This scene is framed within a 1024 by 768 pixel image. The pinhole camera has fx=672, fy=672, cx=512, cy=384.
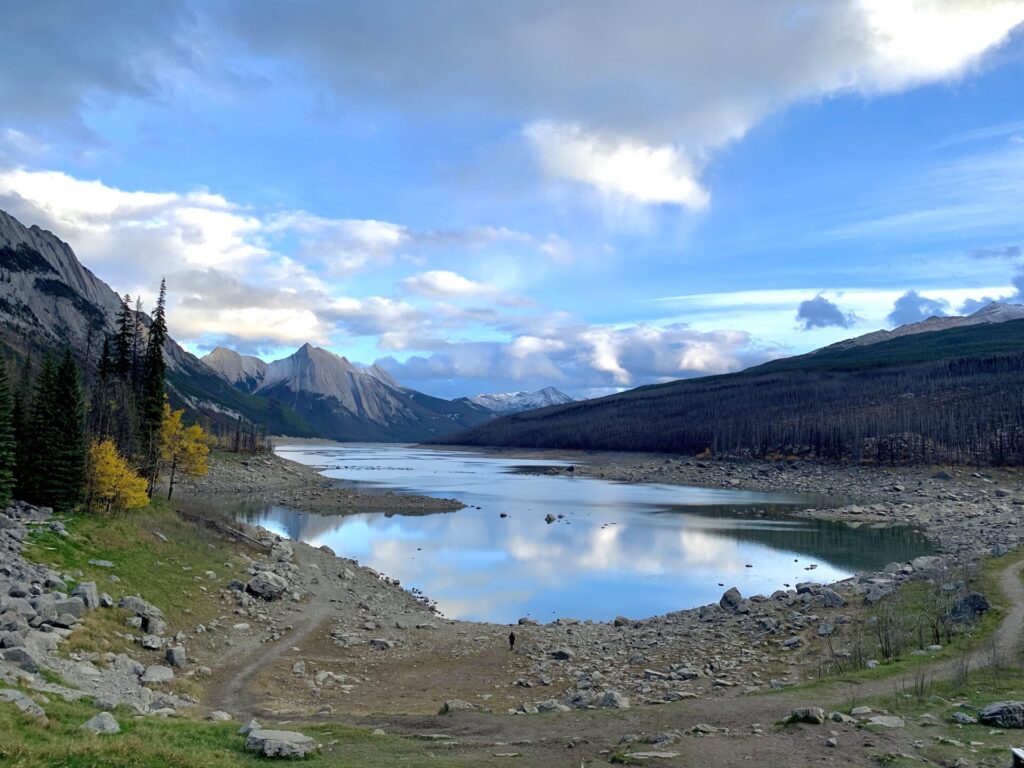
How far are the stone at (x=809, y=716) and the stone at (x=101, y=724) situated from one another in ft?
48.3

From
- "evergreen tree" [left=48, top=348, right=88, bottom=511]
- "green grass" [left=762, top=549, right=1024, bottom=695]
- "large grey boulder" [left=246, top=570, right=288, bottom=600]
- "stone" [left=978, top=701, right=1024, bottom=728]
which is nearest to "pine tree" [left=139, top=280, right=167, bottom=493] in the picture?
"evergreen tree" [left=48, top=348, right=88, bottom=511]

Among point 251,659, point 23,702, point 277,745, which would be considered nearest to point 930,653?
point 277,745

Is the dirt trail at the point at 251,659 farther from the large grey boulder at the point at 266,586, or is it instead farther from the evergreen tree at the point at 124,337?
the evergreen tree at the point at 124,337

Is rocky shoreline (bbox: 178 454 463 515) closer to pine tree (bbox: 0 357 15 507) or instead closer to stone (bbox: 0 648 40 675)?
pine tree (bbox: 0 357 15 507)

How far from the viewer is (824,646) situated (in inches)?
1071

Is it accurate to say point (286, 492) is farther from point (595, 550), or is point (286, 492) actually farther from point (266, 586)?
point (266, 586)

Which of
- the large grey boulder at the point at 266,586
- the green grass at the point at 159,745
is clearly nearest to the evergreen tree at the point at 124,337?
the large grey boulder at the point at 266,586

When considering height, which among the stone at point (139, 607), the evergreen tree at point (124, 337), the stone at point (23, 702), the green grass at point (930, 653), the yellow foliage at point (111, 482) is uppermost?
the evergreen tree at point (124, 337)

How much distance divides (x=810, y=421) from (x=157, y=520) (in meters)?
162

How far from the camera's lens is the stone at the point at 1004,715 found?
595 inches

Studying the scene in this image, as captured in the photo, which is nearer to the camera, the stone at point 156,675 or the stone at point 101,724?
the stone at point 101,724

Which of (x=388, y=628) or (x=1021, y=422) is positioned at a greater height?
(x=1021, y=422)

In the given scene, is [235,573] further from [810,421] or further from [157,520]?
[810,421]

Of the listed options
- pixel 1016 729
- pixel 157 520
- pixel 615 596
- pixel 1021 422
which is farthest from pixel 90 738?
pixel 1021 422
